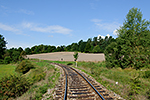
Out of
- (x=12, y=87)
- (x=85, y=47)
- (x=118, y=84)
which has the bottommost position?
(x=12, y=87)

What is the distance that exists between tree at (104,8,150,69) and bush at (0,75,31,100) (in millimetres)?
16995

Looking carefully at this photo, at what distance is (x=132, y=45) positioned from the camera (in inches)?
867

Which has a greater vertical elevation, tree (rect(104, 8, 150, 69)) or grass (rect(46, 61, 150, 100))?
tree (rect(104, 8, 150, 69))

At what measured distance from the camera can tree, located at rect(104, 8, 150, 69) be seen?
21.0 metres

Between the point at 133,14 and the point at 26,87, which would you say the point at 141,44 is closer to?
the point at 133,14

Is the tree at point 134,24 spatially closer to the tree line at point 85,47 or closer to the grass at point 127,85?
the grass at point 127,85

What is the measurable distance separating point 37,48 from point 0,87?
143759 millimetres

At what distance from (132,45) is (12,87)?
2087 cm

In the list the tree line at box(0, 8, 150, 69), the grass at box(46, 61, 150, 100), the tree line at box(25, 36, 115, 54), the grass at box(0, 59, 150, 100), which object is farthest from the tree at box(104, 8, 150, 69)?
the tree line at box(25, 36, 115, 54)

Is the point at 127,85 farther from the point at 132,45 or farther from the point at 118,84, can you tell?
the point at 132,45

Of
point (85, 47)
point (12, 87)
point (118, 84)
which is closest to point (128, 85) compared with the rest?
point (118, 84)

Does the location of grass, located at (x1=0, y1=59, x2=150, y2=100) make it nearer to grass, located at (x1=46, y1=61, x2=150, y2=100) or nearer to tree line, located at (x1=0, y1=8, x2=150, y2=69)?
grass, located at (x1=46, y1=61, x2=150, y2=100)

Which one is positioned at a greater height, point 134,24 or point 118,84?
point 134,24

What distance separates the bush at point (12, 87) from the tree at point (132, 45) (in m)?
17.0
